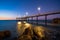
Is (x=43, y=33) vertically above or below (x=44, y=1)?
below

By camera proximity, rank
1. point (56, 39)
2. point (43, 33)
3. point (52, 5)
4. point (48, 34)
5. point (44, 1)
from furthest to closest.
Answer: point (44, 1) → point (52, 5) → point (43, 33) → point (48, 34) → point (56, 39)

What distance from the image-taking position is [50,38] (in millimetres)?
2459

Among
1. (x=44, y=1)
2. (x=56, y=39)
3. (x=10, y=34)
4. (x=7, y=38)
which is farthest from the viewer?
(x=10, y=34)

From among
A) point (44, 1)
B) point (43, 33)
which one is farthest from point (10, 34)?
point (43, 33)

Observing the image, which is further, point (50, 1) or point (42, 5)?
point (42, 5)

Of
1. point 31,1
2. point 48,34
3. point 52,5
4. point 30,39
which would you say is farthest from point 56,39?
point 31,1

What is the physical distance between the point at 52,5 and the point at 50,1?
207 millimetres

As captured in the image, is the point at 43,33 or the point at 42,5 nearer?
the point at 43,33

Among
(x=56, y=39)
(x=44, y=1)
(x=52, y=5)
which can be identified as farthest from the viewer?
(x=44, y=1)

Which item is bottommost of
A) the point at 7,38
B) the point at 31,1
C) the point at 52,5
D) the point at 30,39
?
the point at 7,38

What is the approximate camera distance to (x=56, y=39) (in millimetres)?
2350

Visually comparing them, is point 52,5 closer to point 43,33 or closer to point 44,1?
point 44,1

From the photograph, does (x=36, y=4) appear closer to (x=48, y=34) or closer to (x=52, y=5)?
(x=52, y=5)

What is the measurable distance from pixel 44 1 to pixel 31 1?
73 centimetres
